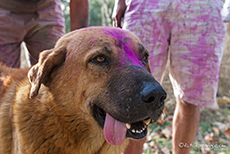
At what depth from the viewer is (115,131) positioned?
5.48 ft

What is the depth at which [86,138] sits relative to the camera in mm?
1938

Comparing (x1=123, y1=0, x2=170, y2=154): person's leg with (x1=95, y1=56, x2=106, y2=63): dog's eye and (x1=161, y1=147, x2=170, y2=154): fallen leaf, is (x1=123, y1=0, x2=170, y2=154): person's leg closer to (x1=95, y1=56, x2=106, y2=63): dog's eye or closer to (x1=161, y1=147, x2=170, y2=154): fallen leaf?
(x1=95, y1=56, x2=106, y2=63): dog's eye

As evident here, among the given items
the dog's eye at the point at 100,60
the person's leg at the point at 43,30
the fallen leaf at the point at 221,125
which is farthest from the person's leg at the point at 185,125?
the person's leg at the point at 43,30

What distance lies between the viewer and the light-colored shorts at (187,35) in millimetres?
2365

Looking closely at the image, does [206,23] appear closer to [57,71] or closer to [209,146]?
[57,71]

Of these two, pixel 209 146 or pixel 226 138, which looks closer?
pixel 209 146

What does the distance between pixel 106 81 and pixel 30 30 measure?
178 cm

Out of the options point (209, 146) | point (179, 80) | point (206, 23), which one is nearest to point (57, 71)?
point (179, 80)

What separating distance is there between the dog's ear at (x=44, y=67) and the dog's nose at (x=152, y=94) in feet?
2.63

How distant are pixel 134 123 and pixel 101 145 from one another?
515 millimetres

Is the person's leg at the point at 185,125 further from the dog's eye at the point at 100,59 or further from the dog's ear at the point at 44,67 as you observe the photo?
the dog's ear at the point at 44,67

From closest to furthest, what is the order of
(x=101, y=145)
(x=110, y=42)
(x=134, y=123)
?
(x=134, y=123) < (x=110, y=42) < (x=101, y=145)

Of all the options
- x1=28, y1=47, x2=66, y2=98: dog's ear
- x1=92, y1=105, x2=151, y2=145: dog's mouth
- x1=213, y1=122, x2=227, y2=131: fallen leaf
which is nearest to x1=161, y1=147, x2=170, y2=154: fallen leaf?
x1=213, y1=122, x2=227, y2=131: fallen leaf

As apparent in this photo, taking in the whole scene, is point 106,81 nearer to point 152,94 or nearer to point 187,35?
point 152,94
